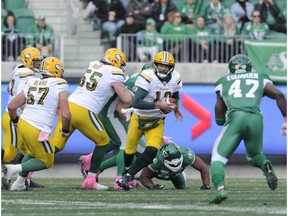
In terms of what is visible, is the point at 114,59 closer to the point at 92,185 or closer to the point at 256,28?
the point at 92,185

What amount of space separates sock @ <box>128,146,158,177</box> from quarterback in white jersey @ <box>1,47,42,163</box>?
1.71m

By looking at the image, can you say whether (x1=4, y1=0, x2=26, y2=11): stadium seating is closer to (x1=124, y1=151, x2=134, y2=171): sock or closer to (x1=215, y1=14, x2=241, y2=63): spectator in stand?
(x1=215, y1=14, x2=241, y2=63): spectator in stand

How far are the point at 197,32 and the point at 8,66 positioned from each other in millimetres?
3348

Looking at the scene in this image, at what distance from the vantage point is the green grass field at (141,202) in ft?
37.3

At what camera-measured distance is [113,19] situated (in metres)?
22.1

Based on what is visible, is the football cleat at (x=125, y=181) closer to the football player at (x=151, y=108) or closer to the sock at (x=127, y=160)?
the football player at (x=151, y=108)

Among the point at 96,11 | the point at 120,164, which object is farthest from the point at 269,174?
the point at 96,11

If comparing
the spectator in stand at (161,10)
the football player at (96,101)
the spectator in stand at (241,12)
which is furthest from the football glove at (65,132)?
the spectator in stand at (241,12)

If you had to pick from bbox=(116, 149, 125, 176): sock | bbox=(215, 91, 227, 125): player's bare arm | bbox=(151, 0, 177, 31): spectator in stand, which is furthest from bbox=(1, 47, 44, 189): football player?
bbox=(151, 0, 177, 31): spectator in stand

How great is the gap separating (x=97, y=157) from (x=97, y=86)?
841 mm

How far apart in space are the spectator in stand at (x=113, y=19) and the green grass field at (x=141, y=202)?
22.9ft

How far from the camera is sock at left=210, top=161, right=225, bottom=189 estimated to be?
1218 centimetres

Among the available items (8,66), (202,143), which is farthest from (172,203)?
(8,66)

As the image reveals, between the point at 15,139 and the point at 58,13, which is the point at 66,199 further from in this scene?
the point at 58,13
